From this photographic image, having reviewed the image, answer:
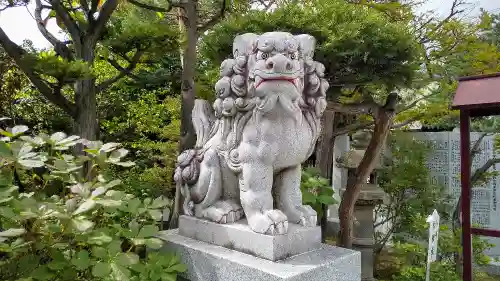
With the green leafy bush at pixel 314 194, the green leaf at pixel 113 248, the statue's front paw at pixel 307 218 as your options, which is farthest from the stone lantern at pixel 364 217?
the green leaf at pixel 113 248

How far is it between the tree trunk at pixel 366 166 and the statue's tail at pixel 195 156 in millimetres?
2477

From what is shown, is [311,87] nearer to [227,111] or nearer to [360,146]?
[227,111]

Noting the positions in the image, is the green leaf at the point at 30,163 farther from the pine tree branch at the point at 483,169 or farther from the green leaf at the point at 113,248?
the pine tree branch at the point at 483,169

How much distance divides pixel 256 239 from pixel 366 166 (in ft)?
9.30

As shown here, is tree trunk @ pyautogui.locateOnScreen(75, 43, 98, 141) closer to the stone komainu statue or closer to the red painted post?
the stone komainu statue

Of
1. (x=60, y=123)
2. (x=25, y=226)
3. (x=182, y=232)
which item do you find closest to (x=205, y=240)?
(x=182, y=232)

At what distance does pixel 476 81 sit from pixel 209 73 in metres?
2.37

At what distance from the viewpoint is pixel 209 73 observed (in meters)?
3.77

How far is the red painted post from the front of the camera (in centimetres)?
273

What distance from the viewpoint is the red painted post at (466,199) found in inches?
108

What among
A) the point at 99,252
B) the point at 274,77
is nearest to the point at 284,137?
the point at 274,77

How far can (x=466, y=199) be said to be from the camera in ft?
9.19

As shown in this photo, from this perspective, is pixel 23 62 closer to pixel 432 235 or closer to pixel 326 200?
pixel 326 200

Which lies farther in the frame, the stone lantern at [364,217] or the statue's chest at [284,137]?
the stone lantern at [364,217]
